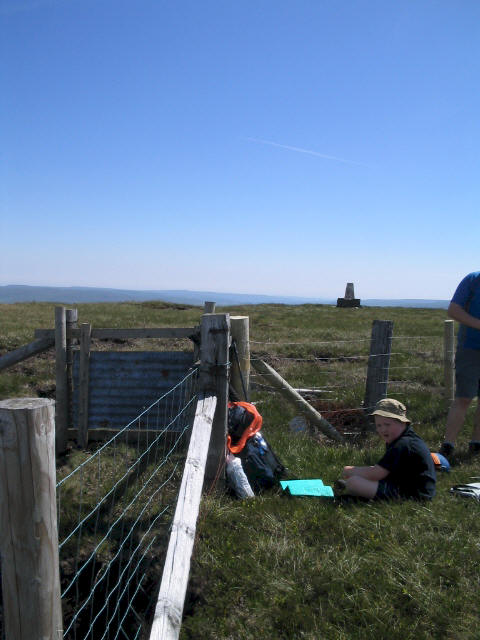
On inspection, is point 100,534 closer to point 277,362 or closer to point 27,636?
point 27,636

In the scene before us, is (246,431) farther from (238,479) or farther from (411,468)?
(411,468)

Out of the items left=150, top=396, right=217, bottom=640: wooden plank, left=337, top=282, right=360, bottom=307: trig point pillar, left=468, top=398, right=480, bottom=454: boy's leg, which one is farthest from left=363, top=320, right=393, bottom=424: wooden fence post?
left=337, top=282, right=360, bottom=307: trig point pillar

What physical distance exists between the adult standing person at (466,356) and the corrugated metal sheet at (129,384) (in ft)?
9.21

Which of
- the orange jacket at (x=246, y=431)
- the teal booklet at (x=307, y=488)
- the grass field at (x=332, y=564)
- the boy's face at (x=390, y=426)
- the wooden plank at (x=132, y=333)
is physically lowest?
the grass field at (x=332, y=564)

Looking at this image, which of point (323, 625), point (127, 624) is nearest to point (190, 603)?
point (127, 624)

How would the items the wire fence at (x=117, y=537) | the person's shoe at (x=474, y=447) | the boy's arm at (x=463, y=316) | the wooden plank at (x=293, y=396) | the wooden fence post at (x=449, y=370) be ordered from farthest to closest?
the wooden fence post at (x=449, y=370)
the wooden plank at (x=293, y=396)
the person's shoe at (x=474, y=447)
the boy's arm at (x=463, y=316)
the wire fence at (x=117, y=537)

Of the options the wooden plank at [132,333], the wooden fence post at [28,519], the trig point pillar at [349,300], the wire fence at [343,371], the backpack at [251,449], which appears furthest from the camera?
the trig point pillar at [349,300]

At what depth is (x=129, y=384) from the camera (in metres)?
5.95

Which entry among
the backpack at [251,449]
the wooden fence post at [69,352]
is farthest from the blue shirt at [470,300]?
the wooden fence post at [69,352]

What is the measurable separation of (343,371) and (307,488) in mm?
5181

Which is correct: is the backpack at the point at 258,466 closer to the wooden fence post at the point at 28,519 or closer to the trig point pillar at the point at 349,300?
the wooden fence post at the point at 28,519

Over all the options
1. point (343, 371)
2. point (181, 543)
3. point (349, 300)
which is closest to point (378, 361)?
point (343, 371)

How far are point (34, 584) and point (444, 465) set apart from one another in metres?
4.05

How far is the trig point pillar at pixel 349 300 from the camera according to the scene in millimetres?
26562
